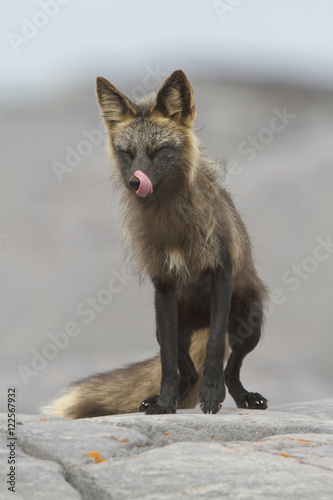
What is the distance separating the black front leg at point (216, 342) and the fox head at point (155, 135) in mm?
651

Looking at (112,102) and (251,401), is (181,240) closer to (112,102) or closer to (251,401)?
(112,102)

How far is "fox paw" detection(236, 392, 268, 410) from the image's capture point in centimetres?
420

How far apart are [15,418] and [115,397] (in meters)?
2.11

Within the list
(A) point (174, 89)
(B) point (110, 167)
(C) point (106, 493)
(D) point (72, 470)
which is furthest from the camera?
(B) point (110, 167)

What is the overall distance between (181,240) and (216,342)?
2.26 ft

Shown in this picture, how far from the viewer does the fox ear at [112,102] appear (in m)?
3.96

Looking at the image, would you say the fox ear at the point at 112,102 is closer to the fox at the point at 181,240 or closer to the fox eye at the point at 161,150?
the fox at the point at 181,240

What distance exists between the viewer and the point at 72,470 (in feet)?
7.08

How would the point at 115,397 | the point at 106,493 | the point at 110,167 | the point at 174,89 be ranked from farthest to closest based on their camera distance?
the point at 115,397 < the point at 110,167 < the point at 174,89 < the point at 106,493

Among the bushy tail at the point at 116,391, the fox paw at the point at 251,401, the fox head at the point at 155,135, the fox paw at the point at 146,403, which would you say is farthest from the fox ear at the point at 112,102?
the fox paw at the point at 251,401

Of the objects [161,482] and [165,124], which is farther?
[165,124]

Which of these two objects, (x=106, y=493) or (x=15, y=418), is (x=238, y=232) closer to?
(x=15, y=418)

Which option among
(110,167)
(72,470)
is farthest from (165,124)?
(72,470)

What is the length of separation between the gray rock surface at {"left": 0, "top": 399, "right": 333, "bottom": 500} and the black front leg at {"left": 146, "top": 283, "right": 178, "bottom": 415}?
693 millimetres
